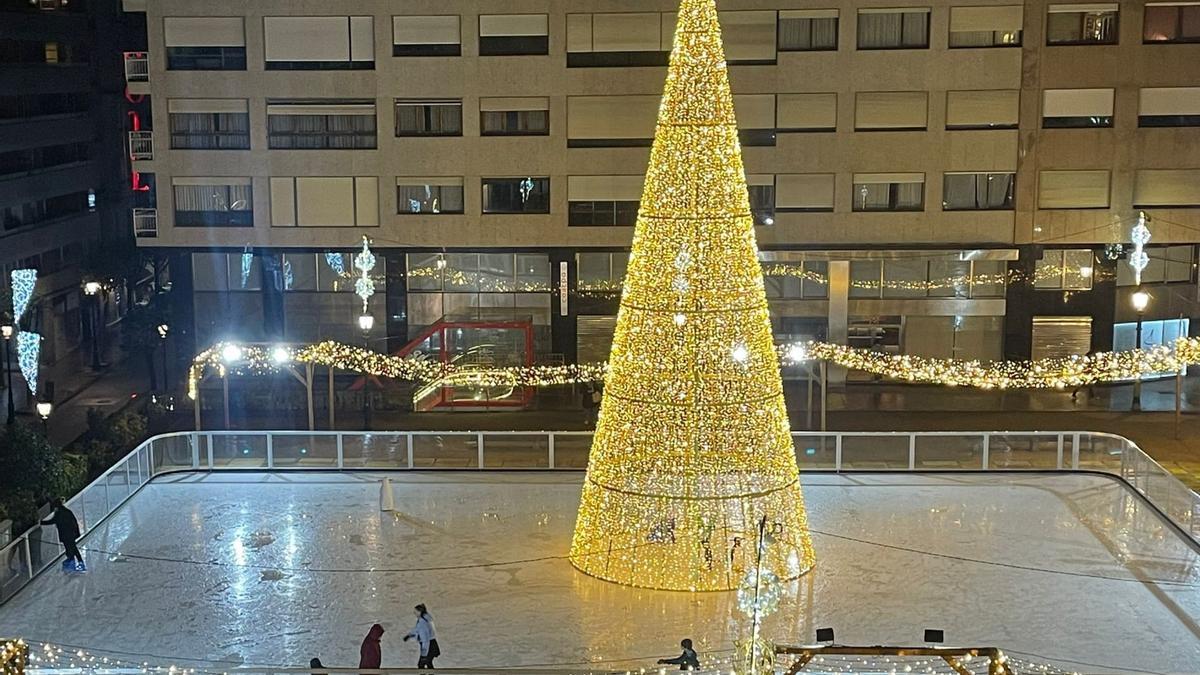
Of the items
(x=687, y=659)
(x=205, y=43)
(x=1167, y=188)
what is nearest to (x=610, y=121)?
(x=205, y=43)

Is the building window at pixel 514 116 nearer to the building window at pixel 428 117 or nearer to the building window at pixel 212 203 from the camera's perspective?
the building window at pixel 428 117

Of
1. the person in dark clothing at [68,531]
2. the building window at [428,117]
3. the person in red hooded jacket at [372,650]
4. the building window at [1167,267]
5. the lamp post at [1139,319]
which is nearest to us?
the person in red hooded jacket at [372,650]

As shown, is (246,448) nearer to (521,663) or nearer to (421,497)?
(421,497)

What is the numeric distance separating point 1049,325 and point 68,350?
3114 cm

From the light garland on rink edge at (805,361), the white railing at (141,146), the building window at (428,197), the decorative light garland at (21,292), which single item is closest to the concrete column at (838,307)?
the light garland on rink edge at (805,361)

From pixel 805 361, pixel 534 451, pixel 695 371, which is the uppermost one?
pixel 695 371

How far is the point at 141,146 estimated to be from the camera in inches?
1590

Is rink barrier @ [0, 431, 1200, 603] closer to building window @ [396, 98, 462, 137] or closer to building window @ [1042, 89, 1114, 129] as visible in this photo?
building window @ [396, 98, 462, 137]

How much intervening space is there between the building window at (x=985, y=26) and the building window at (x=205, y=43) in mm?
19205

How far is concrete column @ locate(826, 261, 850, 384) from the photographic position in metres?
41.0

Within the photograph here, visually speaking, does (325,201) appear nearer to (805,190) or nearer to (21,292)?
(21,292)

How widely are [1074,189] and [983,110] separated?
3.41 metres

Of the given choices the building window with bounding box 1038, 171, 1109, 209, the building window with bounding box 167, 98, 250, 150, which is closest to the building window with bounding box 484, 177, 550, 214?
the building window with bounding box 167, 98, 250, 150

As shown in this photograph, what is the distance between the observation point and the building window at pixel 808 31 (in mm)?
39312
